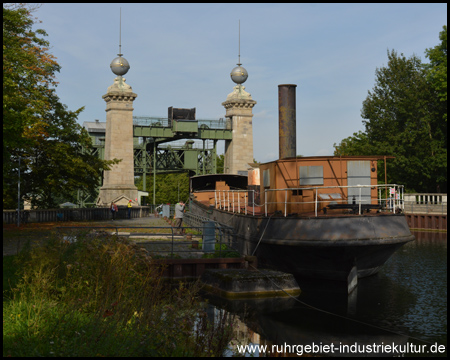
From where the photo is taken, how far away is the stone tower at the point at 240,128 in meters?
58.5

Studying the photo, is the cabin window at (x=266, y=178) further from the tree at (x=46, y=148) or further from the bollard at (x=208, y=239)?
the tree at (x=46, y=148)

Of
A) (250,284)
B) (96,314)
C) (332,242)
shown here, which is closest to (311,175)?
(332,242)

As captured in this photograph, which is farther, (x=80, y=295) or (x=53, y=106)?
(x=53, y=106)

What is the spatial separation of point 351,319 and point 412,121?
48.4m

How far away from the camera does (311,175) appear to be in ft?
69.6

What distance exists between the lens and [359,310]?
15828 mm

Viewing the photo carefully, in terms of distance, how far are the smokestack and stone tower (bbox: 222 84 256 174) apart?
33689mm

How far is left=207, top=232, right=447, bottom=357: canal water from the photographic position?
39.2ft

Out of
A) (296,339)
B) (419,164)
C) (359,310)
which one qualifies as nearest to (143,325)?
(296,339)

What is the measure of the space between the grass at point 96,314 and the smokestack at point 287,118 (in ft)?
41.0

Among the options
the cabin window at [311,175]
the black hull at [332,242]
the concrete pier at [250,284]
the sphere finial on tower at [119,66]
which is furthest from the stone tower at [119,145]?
the concrete pier at [250,284]

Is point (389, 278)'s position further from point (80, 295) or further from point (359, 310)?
point (80, 295)

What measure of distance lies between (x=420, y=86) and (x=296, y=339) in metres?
51.2

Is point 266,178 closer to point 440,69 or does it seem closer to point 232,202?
point 232,202
